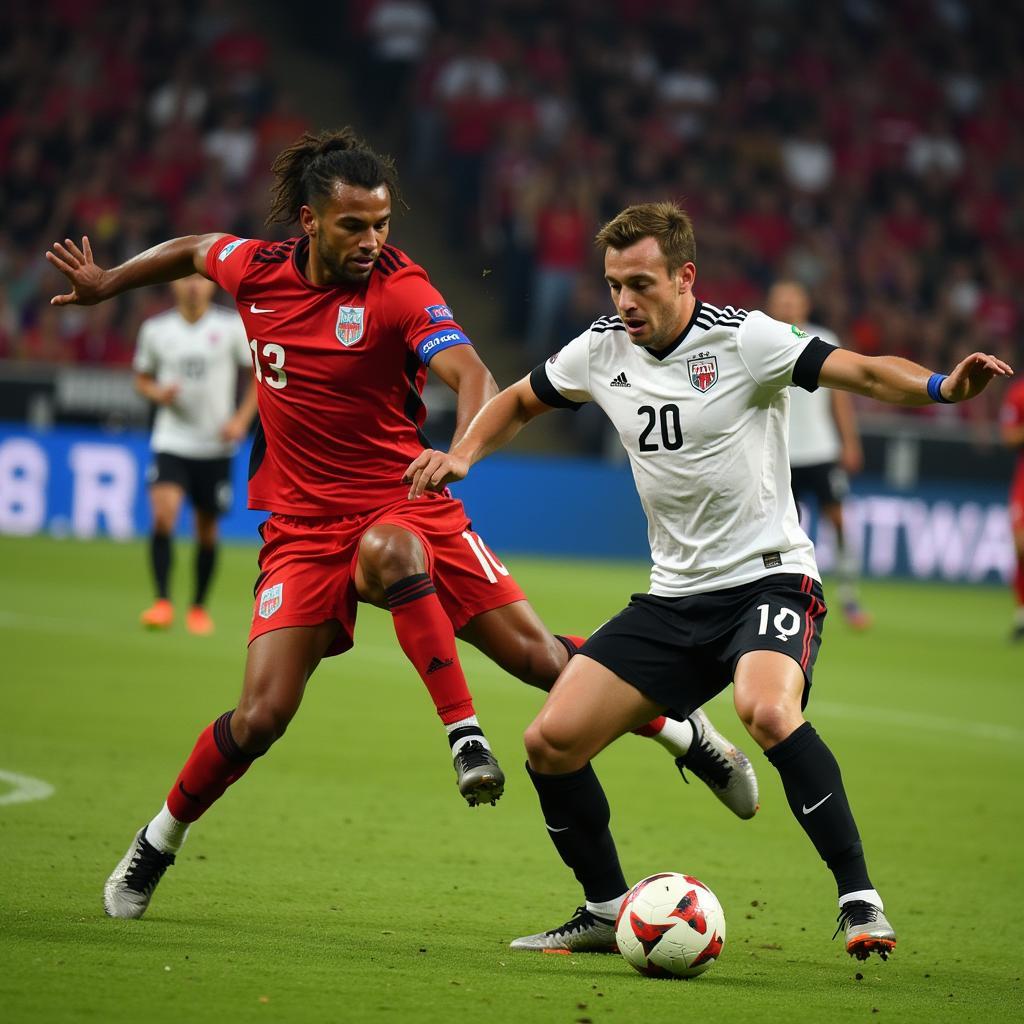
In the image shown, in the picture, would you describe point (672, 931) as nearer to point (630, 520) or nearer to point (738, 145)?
point (630, 520)

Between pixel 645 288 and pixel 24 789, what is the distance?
12.0ft

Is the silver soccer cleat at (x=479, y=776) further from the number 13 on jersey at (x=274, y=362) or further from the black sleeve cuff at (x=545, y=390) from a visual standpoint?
the number 13 on jersey at (x=274, y=362)

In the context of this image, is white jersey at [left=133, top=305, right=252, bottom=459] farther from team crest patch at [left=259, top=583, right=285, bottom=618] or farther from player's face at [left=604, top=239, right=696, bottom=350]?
player's face at [left=604, top=239, right=696, bottom=350]

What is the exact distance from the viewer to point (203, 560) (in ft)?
41.2

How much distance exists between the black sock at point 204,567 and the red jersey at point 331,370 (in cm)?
677

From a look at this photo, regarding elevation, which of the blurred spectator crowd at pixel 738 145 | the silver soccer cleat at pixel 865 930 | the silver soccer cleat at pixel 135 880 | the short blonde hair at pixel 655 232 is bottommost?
the silver soccer cleat at pixel 135 880

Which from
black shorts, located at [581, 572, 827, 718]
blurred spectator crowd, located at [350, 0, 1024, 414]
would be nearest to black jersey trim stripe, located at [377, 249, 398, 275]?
black shorts, located at [581, 572, 827, 718]

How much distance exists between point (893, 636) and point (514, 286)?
8.78m

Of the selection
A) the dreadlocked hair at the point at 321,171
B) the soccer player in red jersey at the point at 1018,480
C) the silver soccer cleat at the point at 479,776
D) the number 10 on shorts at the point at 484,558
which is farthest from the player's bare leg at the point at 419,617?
the soccer player in red jersey at the point at 1018,480

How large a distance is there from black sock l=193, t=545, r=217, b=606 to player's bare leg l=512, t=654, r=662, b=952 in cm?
747

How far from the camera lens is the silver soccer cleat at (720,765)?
614cm

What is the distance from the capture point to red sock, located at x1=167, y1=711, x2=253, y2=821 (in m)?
5.46

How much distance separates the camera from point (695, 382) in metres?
5.38

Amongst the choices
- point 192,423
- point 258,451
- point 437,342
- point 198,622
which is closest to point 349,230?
point 437,342
